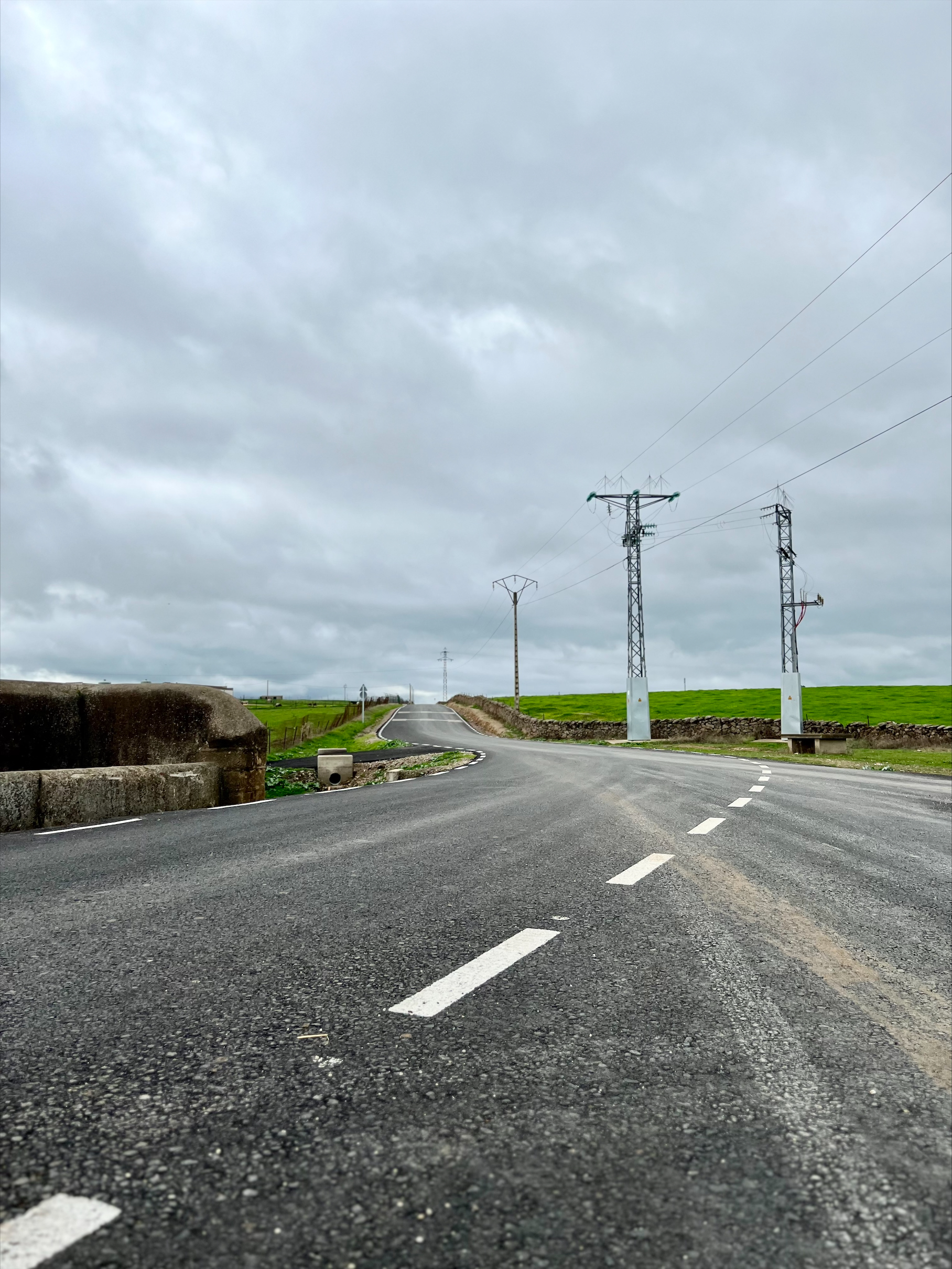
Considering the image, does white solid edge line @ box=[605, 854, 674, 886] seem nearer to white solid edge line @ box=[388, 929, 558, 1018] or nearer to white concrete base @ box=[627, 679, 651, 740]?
white solid edge line @ box=[388, 929, 558, 1018]

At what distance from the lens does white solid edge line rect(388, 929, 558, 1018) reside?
3.46 m

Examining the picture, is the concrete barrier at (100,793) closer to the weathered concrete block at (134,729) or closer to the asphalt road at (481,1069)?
the weathered concrete block at (134,729)

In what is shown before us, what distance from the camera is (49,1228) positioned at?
1.94m

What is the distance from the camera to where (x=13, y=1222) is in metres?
1.96

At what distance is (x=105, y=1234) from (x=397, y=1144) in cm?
73

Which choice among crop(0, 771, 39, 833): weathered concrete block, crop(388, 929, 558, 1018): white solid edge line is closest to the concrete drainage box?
crop(0, 771, 39, 833): weathered concrete block

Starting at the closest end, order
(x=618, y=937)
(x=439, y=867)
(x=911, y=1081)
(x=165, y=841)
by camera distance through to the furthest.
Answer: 1. (x=911, y=1081)
2. (x=618, y=937)
3. (x=439, y=867)
4. (x=165, y=841)

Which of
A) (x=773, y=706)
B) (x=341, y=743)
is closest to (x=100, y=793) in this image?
(x=341, y=743)

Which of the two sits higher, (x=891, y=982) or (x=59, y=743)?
(x=59, y=743)

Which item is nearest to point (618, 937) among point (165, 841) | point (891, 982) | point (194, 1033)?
point (891, 982)

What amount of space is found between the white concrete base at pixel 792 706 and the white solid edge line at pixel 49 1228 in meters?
40.4

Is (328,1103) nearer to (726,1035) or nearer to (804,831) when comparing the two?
(726,1035)

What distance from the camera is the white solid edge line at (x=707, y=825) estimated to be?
31.2 feet

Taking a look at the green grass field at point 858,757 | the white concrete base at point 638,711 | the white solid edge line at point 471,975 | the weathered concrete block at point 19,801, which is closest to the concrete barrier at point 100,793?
the weathered concrete block at point 19,801
